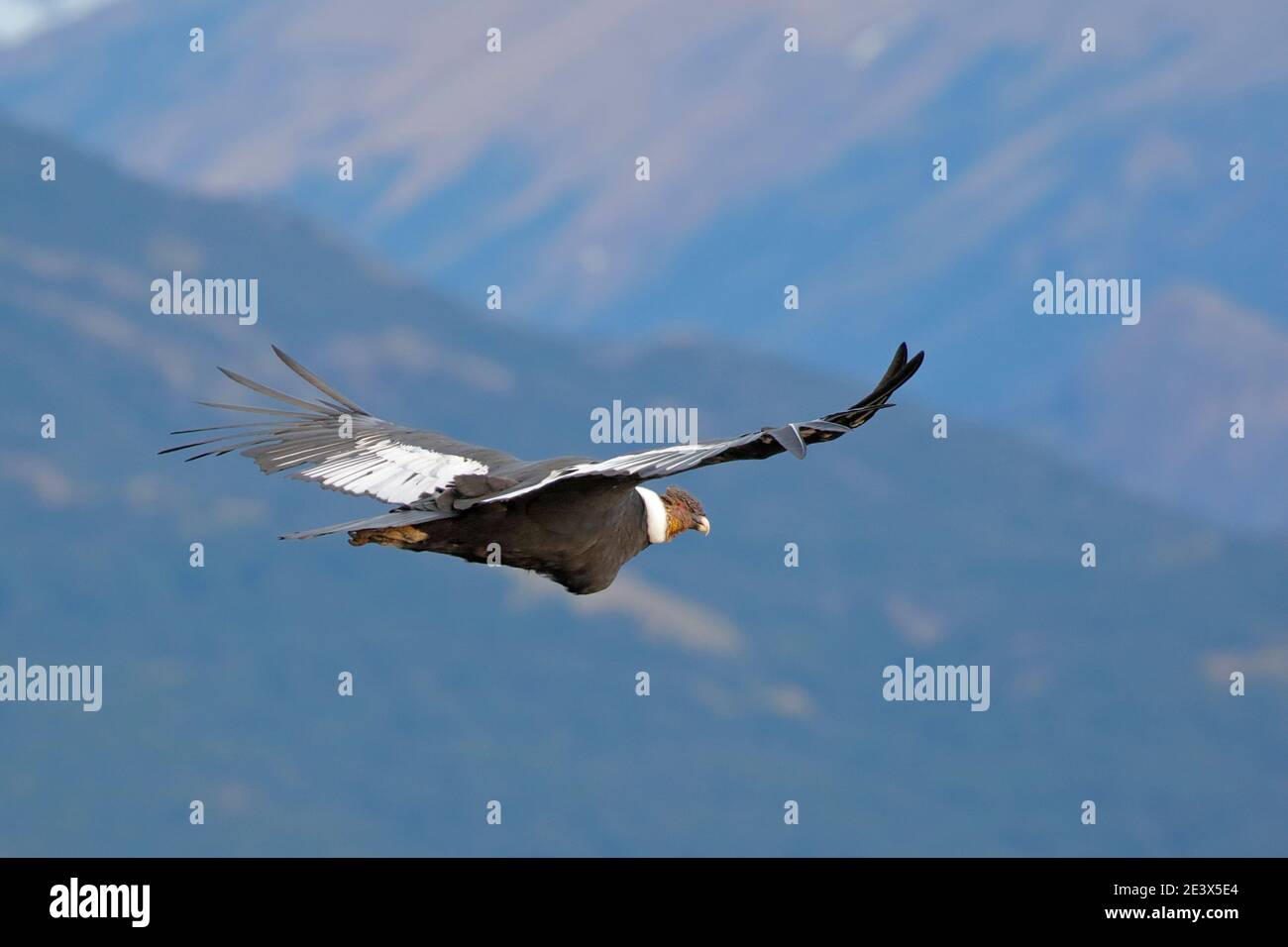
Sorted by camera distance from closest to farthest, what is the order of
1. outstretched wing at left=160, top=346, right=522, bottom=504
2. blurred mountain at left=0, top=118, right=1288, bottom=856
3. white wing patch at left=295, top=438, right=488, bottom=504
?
white wing patch at left=295, top=438, right=488, bottom=504
outstretched wing at left=160, top=346, right=522, bottom=504
blurred mountain at left=0, top=118, right=1288, bottom=856

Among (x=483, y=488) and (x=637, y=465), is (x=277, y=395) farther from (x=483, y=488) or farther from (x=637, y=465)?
(x=637, y=465)

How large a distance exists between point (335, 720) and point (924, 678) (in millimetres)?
47648

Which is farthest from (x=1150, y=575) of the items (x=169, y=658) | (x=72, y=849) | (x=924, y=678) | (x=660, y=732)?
(x=72, y=849)

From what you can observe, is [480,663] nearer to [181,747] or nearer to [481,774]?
[481,774]

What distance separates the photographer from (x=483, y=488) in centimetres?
1367

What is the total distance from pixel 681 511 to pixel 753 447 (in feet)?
12.7

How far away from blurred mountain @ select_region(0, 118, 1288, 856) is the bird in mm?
116697

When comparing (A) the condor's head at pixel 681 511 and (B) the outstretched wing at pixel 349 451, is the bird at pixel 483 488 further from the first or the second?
(A) the condor's head at pixel 681 511

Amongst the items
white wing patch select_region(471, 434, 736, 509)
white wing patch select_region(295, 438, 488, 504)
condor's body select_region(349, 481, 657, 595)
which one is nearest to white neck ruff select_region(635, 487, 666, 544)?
condor's body select_region(349, 481, 657, 595)

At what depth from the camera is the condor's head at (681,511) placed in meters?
15.6

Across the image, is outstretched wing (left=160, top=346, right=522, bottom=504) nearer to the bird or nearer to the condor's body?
the bird

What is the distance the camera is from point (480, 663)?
154m

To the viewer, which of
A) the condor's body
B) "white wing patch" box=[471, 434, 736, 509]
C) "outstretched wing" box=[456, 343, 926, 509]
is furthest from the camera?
the condor's body

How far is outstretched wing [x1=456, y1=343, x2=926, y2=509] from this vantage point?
11758 mm
